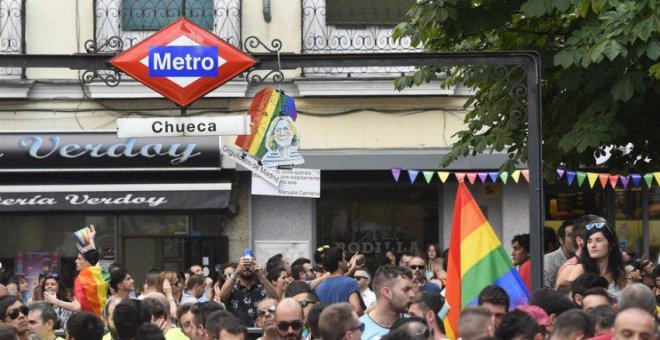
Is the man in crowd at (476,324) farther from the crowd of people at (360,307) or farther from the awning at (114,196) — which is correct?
the awning at (114,196)

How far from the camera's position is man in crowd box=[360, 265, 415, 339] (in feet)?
30.5

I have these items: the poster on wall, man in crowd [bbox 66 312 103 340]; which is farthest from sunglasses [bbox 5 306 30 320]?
the poster on wall

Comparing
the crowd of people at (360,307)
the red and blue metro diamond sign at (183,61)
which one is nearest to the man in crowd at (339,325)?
the crowd of people at (360,307)

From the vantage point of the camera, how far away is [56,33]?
2150 cm

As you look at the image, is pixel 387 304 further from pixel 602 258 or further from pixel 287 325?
pixel 602 258

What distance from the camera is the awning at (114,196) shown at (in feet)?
68.1

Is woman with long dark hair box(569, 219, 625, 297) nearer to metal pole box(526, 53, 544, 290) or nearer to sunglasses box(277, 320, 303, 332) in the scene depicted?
metal pole box(526, 53, 544, 290)

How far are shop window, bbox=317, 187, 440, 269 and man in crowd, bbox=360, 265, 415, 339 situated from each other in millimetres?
12551

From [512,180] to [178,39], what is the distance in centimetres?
1088

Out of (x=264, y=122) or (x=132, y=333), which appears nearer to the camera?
(x=132, y=333)

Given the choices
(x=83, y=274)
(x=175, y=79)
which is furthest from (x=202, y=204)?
(x=175, y=79)

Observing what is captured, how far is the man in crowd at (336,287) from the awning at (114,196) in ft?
25.3

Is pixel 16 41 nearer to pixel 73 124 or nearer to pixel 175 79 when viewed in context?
pixel 73 124

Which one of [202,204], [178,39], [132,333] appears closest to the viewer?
[132,333]
